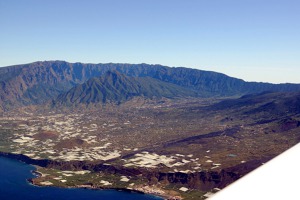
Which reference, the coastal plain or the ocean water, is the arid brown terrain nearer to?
the coastal plain

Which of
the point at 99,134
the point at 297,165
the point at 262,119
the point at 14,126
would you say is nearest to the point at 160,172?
the point at 99,134

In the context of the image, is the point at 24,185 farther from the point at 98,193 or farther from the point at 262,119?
the point at 262,119

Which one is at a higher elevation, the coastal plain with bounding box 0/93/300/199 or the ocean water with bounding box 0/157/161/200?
the coastal plain with bounding box 0/93/300/199

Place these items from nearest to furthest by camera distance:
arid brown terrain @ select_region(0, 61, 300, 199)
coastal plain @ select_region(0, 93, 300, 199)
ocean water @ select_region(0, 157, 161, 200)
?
ocean water @ select_region(0, 157, 161, 200), coastal plain @ select_region(0, 93, 300, 199), arid brown terrain @ select_region(0, 61, 300, 199)

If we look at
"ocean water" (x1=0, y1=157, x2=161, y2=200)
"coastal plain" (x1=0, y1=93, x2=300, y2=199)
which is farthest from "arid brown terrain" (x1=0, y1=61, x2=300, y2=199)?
"ocean water" (x1=0, y1=157, x2=161, y2=200)

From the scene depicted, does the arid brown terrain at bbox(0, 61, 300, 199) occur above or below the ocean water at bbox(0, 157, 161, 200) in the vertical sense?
above

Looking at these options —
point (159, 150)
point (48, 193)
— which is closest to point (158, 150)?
point (159, 150)

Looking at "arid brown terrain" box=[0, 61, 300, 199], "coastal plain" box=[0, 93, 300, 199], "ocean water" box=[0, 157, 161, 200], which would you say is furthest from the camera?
"arid brown terrain" box=[0, 61, 300, 199]

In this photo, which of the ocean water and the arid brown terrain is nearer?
the ocean water

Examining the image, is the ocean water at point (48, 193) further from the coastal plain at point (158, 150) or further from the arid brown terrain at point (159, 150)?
the arid brown terrain at point (159, 150)

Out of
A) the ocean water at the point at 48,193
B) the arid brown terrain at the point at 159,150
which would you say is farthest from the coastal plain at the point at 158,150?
the ocean water at the point at 48,193

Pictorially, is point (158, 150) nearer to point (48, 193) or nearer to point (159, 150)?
point (159, 150)
